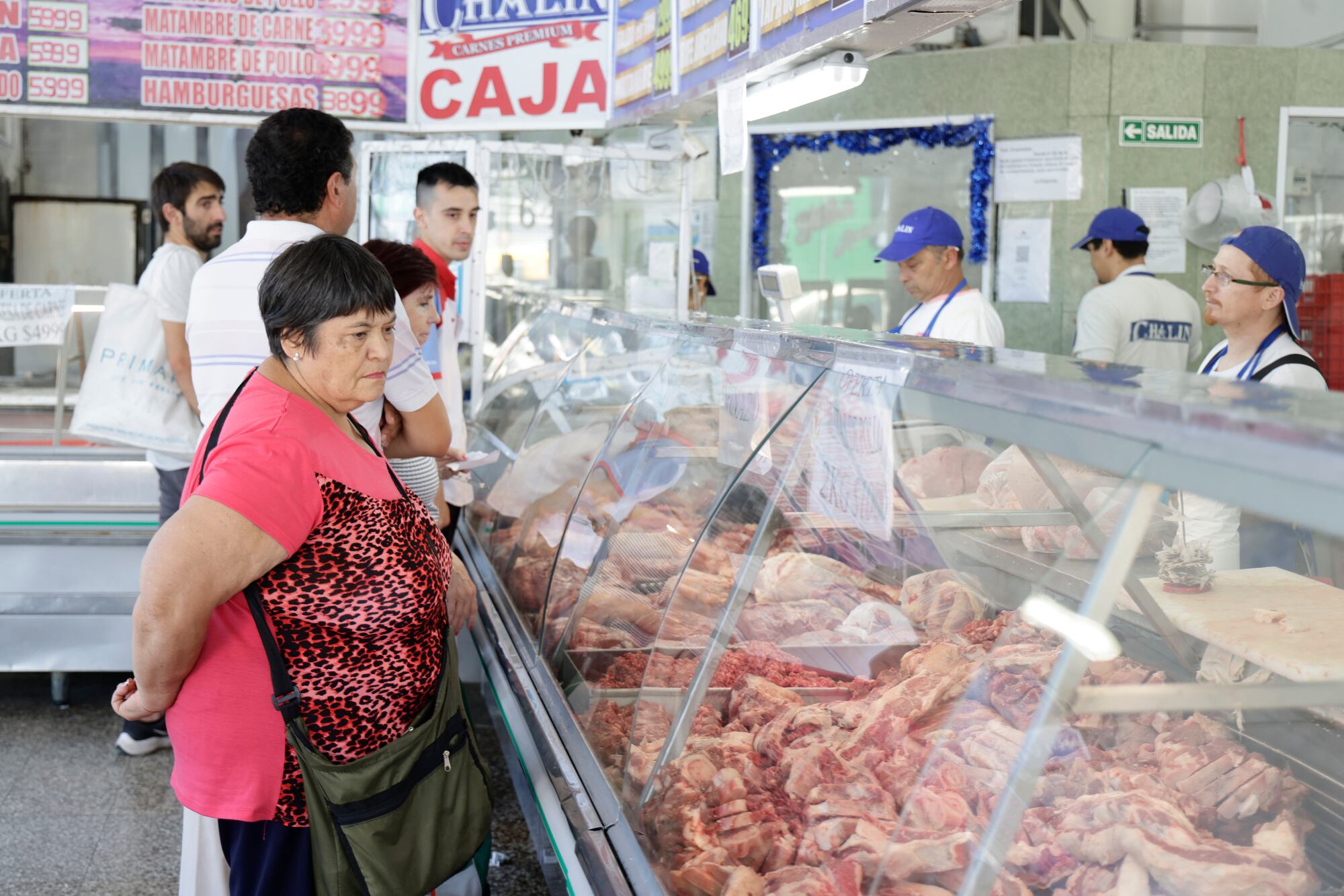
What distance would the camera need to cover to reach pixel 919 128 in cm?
711

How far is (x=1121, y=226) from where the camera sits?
5152 mm

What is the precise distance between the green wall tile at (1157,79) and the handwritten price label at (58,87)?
17.3 feet

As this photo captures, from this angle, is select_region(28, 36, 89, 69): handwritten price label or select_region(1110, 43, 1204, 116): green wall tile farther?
select_region(1110, 43, 1204, 116): green wall tile

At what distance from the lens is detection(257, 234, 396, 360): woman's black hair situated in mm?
1902

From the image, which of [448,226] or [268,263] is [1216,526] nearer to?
Answer: [268,263]

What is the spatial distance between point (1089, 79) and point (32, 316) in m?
5.51

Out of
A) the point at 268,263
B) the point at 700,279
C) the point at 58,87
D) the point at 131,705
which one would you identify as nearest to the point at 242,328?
the point at 268,263

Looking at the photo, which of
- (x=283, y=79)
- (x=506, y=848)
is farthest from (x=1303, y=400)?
(x=283, y=79)

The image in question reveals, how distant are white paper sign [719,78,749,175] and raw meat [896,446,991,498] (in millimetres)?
1364

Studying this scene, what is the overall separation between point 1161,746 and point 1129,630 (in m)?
0.15

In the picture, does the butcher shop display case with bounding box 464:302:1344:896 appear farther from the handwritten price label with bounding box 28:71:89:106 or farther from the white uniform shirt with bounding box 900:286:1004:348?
the handwritten price label with bounding box 28:71:89:106

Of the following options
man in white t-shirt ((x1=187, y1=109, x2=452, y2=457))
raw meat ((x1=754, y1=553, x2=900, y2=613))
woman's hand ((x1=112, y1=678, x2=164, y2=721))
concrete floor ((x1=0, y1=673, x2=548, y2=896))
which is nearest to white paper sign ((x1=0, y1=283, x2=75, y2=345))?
concrete floor ((x1=0, y1=673, x2=548, y2=896))

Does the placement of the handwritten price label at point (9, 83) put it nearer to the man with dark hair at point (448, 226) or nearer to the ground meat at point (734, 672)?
the man with dark hair at point (448, 226)

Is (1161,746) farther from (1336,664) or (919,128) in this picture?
(919,128)
